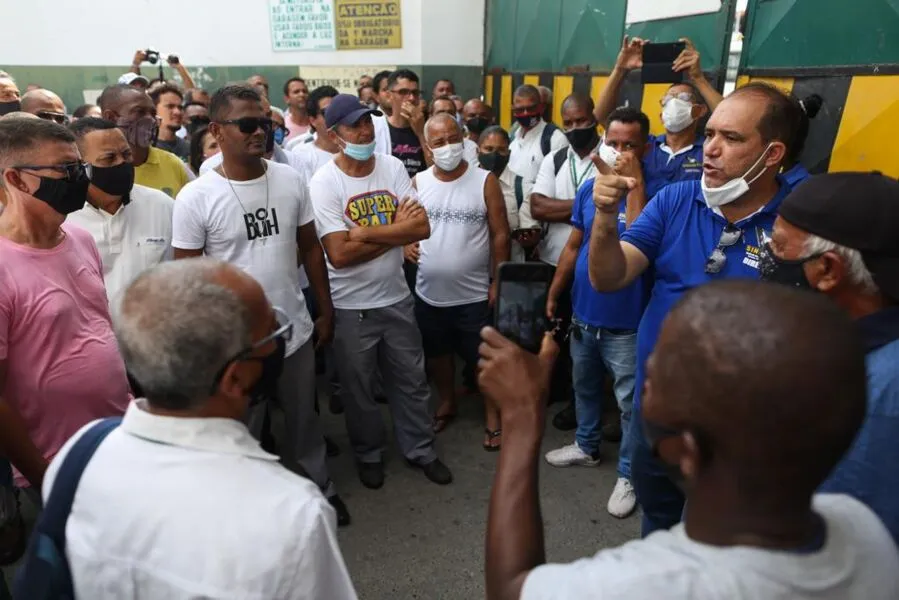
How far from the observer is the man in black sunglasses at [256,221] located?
2.56 meters

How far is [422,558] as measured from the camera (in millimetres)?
2814

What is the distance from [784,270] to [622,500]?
5.89 ft

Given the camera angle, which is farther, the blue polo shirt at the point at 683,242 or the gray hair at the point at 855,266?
the blue polo shirt at the point at 683,242

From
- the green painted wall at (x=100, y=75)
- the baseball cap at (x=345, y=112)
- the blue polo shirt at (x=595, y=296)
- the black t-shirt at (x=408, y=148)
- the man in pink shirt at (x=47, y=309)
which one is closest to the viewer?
the man in pink shirt at (x=47, y=309)

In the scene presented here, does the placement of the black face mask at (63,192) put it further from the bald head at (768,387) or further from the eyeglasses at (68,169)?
the bald head at (768,387)

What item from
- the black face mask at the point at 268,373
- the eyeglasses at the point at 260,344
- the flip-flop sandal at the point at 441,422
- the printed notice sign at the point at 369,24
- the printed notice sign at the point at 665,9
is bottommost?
the flip-flop sandal at the point at 441,422

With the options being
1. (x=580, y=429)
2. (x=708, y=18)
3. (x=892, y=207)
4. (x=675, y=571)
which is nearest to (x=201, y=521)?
(x=675, y=571)

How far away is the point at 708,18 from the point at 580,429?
119 inches

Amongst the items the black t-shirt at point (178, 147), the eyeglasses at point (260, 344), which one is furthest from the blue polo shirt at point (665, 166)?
the black t-shirt at point (178, 147)

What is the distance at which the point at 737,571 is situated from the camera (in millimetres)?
829

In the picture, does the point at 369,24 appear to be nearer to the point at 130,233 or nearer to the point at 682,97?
the point at 682,97

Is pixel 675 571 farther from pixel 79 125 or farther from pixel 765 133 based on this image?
pixel 79 125

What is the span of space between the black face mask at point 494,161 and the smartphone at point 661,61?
1.08 meters

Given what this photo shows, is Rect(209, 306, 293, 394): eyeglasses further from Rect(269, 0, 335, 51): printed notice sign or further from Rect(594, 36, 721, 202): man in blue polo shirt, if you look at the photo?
Rect(269, 0, 335, 51): printed notice sign
